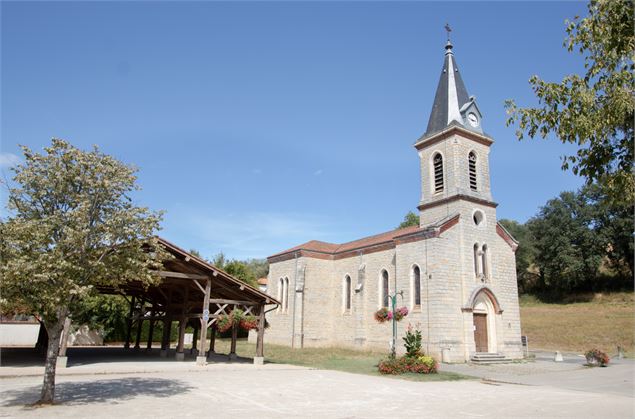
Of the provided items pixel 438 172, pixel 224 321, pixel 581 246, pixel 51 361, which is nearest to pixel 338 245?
pixel 438 172

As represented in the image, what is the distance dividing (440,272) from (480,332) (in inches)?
176

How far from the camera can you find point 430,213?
2720 cm

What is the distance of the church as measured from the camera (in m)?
23.5

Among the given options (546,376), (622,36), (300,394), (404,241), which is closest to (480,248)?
(404,241)

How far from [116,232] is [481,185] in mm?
22821

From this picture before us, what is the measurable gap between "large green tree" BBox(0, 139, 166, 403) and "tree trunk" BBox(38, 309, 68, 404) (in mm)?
19

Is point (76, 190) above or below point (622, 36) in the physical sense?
below

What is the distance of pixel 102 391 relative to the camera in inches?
440

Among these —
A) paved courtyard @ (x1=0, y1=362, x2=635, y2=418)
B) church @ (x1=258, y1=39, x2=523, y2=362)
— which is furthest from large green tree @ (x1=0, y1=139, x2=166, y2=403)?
church @ (x1=258, y1=39, x2=523, y2=362)

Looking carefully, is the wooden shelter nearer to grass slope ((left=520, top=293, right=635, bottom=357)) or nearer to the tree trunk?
the tree trunk

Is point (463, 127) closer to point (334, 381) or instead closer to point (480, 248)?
point (480, 248)

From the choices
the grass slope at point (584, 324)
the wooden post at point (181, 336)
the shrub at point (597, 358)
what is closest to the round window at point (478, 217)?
the shrub at point (597, 358)

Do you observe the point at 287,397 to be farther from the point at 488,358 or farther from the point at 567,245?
the point at 567,245

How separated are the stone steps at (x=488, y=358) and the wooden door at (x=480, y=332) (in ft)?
2.23
